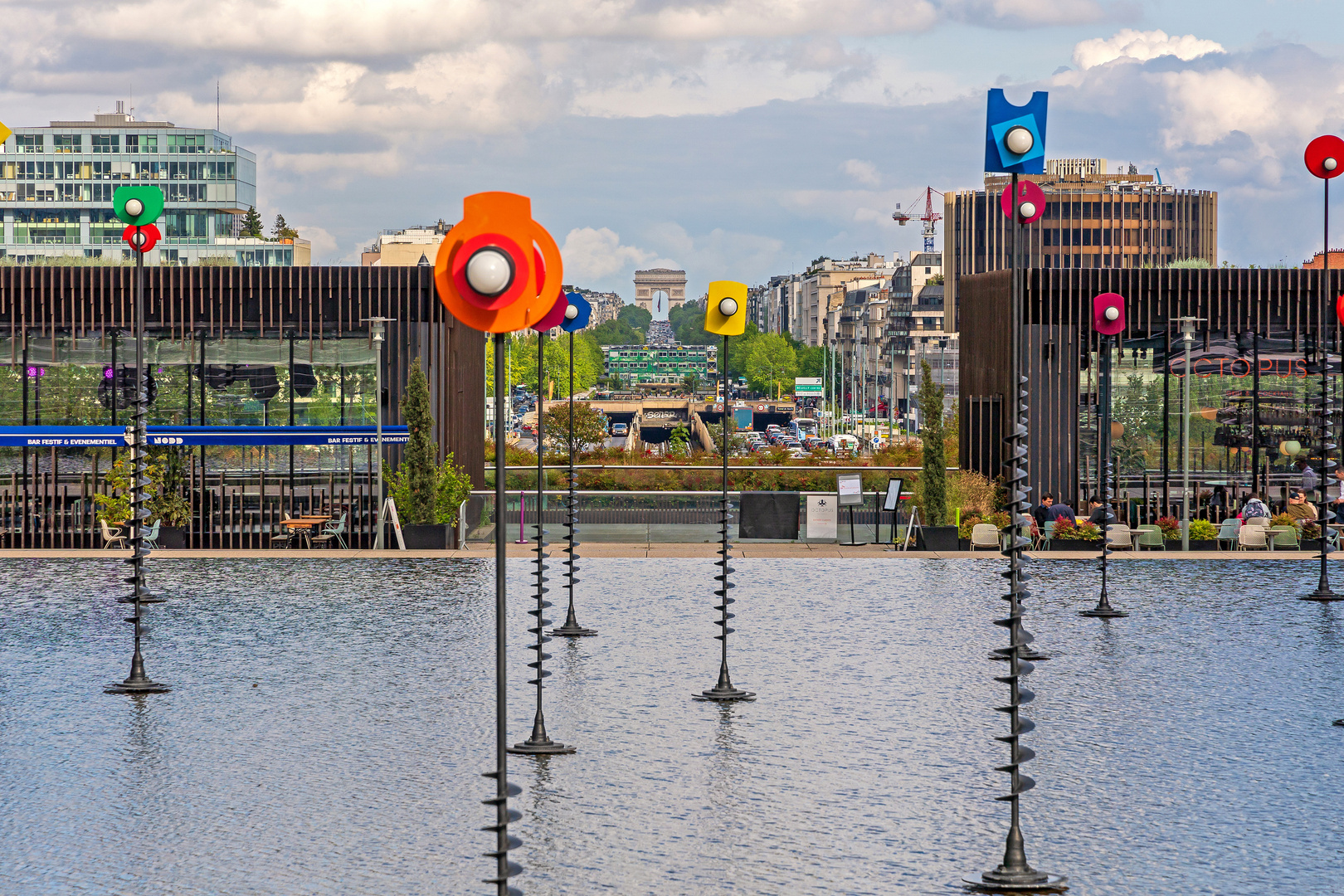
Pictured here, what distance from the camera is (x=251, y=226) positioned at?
168875 millimetres

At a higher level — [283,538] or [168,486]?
[168,486]

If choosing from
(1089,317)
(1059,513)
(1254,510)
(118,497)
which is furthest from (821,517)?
(118,497)

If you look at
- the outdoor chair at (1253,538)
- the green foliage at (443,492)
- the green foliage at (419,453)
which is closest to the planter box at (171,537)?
the green foliage at (443,492)

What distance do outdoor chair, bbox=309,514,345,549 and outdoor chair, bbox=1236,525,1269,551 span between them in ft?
54.6

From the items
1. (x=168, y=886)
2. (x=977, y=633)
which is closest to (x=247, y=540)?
(x=977, y=633)

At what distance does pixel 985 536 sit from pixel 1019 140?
1986 cm

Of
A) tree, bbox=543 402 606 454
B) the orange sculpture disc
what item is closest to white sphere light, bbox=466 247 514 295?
the orange sculpture disc

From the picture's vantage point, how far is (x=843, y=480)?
102 ft

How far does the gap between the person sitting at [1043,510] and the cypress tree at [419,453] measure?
11.3 metres

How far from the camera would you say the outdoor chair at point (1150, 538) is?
29.7 meters

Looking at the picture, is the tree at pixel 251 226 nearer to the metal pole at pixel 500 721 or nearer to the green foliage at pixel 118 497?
the green foliage at pixel 118 497

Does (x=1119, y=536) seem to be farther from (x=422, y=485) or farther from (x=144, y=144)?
(x=144, y=144)

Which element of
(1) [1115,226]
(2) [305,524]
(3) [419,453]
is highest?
(1) [1115,226]

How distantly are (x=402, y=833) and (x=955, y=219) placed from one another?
177 m
